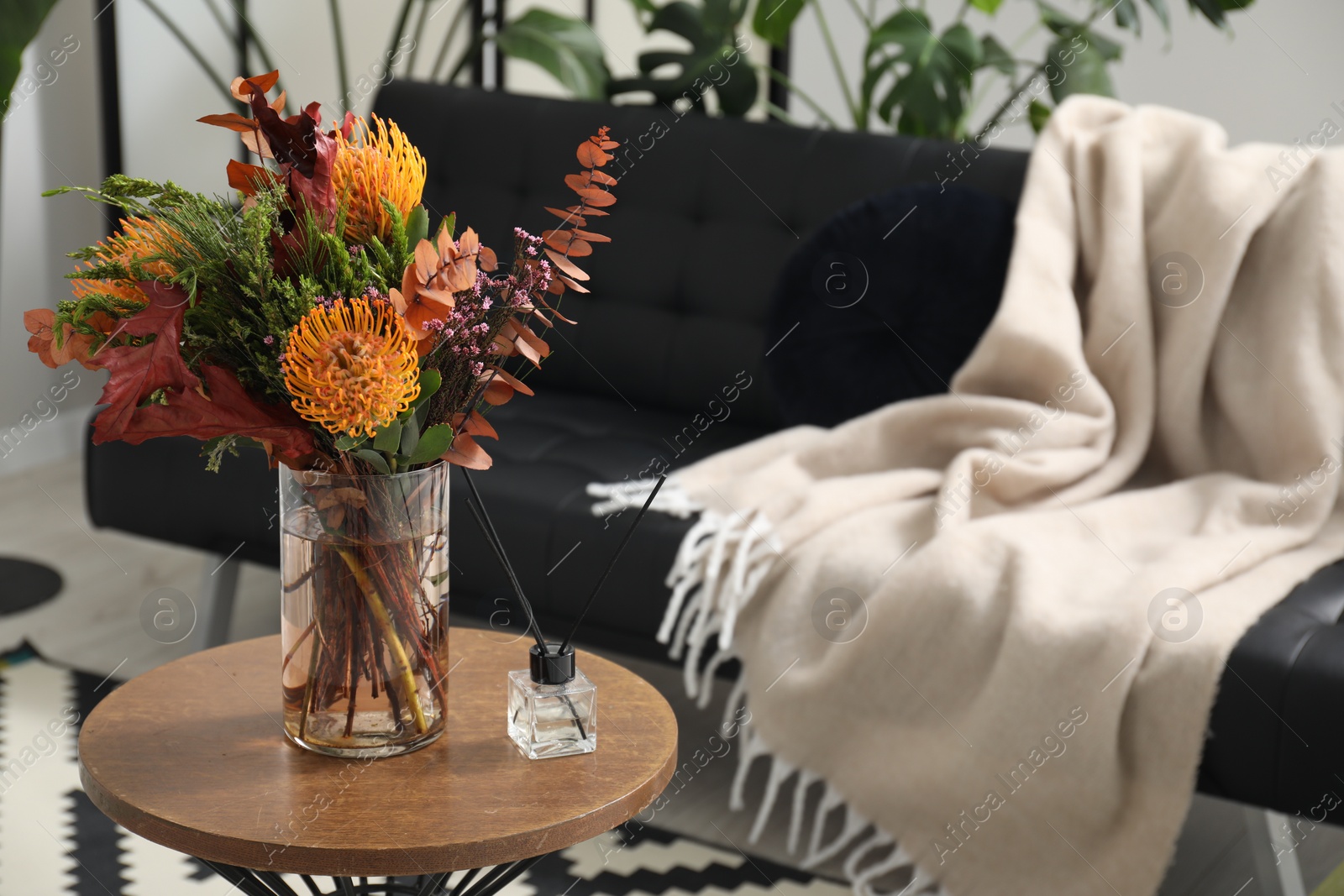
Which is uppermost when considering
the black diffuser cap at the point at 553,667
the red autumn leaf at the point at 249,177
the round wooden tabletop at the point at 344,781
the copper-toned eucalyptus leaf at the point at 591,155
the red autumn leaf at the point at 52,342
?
the copper-toned eucalyptus leaf at the point at 591,155

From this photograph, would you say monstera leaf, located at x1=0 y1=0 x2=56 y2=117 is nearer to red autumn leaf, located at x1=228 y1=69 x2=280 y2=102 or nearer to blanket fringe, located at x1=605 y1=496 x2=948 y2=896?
blanket fringe, located at x1=605 y1=496 x2=948 y2=896

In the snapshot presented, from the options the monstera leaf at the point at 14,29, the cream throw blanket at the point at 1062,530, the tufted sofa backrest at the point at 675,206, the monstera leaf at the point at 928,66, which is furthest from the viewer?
the monstera leaf at the point at 928,66

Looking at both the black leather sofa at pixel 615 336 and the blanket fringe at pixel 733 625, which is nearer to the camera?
the blanket fringe at pixel 733 625

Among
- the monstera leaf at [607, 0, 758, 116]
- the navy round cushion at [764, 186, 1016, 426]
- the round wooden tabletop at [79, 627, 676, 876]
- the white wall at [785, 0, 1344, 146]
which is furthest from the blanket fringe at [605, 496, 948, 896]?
the white wall at [785, 0, 1344, 146]

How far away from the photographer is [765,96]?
11.7ft

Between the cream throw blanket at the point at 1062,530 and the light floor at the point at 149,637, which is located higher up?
the cream throw blanket at the point at 1062,530

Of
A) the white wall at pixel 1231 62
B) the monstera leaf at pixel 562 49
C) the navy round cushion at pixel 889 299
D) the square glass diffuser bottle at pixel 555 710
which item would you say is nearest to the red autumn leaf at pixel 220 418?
the square glass diffuser bottle at pixel 555 710

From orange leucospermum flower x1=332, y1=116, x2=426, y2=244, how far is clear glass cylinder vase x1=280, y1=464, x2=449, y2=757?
16 cm

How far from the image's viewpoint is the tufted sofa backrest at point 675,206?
197 cm

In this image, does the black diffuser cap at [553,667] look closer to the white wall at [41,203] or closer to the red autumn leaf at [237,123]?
the red autumn leaf at [237,123]

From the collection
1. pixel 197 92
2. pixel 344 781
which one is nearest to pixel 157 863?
pixel 344 781

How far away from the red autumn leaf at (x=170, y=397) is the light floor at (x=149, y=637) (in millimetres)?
756

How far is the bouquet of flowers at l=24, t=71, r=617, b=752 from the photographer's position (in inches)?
30.3

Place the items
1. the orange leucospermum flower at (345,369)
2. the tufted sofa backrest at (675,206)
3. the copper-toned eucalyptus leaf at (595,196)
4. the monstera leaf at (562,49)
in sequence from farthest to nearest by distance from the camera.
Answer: the monstera leaf at (562,49)
the tufted sofa backrest at (675,206)
the copper-toned eucalyptus leaf at (595,196)
the orange leucospermum flower at (345,369)
